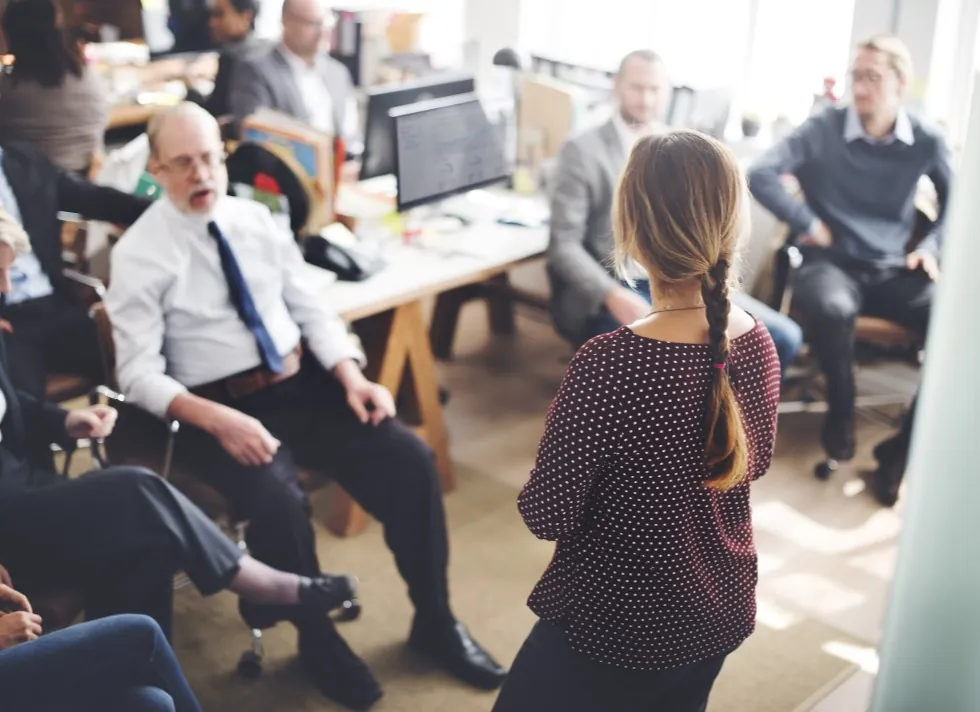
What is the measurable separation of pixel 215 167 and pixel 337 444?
70 cm

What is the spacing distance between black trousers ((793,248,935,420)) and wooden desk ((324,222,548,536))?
0.88m

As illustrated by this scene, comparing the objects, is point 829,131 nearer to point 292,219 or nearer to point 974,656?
point 292,219

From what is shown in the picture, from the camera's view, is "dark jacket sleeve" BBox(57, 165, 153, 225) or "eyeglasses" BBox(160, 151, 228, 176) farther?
"dark jacket sleeve" BBox(57, 165, 153, 225)

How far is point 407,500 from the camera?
267 centimetres

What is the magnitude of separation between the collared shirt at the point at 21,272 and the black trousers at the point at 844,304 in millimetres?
2287

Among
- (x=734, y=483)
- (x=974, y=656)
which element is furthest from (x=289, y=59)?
(x=974, y=656)

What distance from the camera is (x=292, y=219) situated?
3.40m

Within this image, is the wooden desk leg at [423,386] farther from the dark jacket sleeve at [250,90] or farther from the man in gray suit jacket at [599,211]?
the dark jacket sleeve at [250,90]

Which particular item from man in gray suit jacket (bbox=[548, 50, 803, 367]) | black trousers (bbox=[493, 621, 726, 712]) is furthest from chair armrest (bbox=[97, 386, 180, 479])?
man in gray suit jacket (bbox=[548, 50, 803, 367])

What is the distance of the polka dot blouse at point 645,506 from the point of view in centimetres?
155

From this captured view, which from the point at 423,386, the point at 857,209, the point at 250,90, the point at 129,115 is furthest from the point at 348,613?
the point at 129,115

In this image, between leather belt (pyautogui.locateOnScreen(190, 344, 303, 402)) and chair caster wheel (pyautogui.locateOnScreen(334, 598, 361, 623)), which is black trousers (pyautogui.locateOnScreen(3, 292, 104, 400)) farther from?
chair caster wheel (pyautogui.locateOnScreen(334, 598, 361, 623))

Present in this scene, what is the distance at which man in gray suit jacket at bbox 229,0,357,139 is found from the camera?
14.3 feet

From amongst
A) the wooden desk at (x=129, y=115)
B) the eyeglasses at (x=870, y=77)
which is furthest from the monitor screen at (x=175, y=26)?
the eyeglasses at (x=870, y=77)
